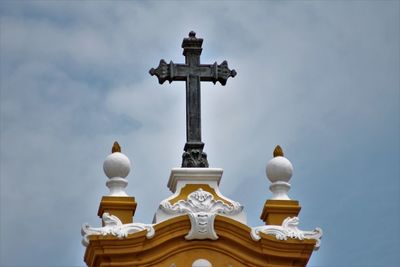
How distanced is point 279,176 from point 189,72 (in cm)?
189

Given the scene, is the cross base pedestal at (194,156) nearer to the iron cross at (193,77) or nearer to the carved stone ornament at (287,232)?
the iron cross at (193,77)

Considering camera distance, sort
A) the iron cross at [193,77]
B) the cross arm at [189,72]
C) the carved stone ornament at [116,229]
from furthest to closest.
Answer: the cross arm at [189,72] < the iron cross at [193,77] < the carved stone ornament at [116,229]

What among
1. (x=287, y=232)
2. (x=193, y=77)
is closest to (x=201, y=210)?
(x=287, y=232)

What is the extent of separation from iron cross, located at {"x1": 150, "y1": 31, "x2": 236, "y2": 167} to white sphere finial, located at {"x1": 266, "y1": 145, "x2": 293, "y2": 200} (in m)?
0.84

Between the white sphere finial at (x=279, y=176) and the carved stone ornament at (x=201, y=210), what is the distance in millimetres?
574

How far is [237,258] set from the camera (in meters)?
16.0

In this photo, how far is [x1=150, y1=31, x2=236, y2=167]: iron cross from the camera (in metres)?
16.6

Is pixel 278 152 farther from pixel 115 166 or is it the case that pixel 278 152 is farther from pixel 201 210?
pixel 115 166

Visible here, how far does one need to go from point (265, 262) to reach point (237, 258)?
35 centimetres

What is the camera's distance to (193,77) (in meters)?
17.1

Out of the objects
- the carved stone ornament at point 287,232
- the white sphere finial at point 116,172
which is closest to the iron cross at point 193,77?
the white sphere finial at point 116,172

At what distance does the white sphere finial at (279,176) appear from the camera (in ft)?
53.8

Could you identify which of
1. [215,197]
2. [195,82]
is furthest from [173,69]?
[215,197]

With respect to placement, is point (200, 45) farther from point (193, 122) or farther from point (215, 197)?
point (215, 197)
